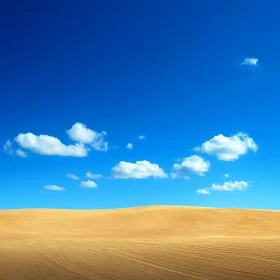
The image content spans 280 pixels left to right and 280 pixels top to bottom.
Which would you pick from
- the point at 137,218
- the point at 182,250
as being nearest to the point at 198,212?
the point at 137,218

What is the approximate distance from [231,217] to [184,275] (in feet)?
88.0

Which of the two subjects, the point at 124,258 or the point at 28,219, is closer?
the point at 124,258

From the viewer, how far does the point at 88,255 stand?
43.5 ft

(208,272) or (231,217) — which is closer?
(208,272)

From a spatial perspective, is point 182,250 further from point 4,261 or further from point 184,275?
point 4,261

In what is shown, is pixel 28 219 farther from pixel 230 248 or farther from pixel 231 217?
pixel 230 248

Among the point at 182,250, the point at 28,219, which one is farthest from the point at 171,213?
the point at 182,250

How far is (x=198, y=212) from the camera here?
36.8m

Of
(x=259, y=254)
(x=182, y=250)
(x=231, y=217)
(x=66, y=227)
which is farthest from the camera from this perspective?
(x=231, y=217)

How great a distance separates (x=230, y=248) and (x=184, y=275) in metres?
3.98

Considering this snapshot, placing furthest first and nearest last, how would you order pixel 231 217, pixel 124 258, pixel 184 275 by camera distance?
1. pixel 231 217
2. pixel 124 258
3. pixel 184 275

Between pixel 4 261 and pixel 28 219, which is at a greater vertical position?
pixel 28 219

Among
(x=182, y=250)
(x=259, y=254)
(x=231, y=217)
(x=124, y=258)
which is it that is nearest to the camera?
(x=259, y=254)

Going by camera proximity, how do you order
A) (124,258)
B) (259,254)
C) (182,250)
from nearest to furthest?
1. (259,254)
2. (124,258)
3. (182,250)
